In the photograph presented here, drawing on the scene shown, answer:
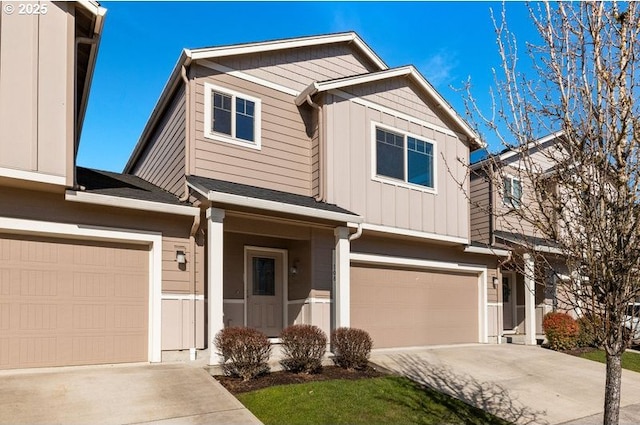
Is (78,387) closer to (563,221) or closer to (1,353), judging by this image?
(1,353)

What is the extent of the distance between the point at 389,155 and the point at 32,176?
759 cm

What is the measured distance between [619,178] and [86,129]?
11.9m

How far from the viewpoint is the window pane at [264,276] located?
11.4 m

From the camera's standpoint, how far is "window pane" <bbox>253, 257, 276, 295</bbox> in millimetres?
11367

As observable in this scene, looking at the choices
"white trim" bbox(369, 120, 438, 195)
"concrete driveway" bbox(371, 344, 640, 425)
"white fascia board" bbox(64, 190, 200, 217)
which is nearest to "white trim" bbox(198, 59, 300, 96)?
"white trim" bbox(369, 120, 438, 195)

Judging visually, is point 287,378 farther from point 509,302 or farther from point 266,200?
point 509,302

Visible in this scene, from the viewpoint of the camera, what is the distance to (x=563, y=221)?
464 centimetres

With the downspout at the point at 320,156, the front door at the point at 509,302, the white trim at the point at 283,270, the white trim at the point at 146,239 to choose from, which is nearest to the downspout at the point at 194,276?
the white trim at the point at 146,239

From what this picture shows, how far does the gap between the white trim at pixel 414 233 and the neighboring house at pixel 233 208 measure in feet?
0.13

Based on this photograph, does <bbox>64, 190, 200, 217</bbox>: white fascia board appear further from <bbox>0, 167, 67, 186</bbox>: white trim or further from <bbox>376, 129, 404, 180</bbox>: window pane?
<bbox>376, 129, 404, 180</bbox>: window pane

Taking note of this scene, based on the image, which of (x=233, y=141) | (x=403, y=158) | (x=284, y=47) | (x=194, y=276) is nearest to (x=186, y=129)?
(x=233, y=141)

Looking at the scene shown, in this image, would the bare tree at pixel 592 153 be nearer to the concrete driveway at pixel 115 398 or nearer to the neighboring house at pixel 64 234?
the concrete driveway at pixel 115 398

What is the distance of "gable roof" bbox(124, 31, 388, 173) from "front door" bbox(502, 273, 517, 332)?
840 centimetres

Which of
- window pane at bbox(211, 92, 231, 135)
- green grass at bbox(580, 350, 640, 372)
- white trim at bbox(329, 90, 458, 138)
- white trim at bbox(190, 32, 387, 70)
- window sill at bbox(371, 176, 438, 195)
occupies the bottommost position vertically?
green grass at bbox(580, 350, 640, 372)
